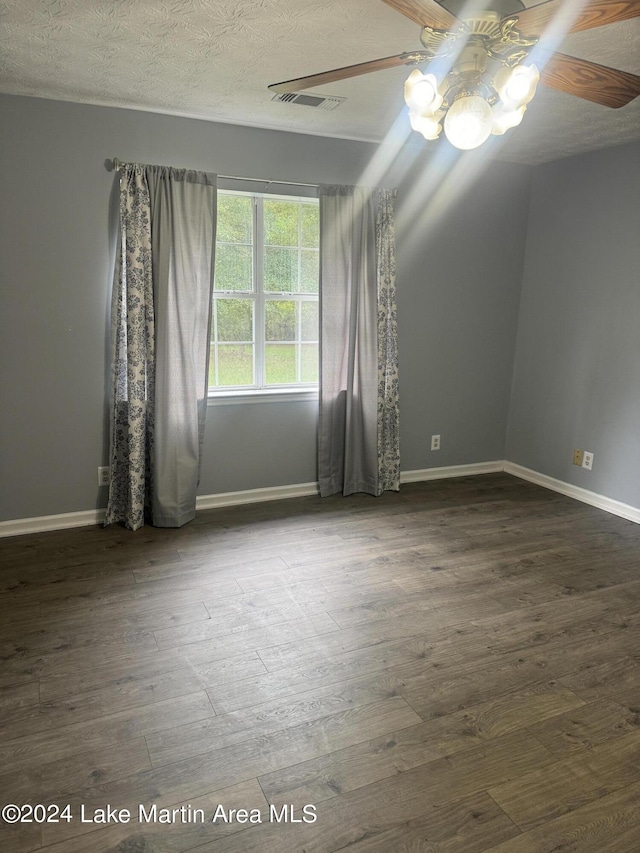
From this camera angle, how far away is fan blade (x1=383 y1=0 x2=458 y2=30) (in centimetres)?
146

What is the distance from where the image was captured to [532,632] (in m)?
2.63

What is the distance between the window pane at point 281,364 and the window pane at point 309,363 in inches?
2.7

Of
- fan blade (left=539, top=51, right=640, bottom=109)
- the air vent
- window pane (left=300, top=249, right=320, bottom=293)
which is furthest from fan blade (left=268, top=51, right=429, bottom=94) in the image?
window pane (left=300, top=249, right=320, bottom=293)

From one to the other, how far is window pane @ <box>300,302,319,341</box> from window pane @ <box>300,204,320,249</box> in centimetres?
41

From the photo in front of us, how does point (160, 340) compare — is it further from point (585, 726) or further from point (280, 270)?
point (585, 726)

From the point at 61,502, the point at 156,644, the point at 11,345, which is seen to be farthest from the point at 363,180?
the point at 156,644

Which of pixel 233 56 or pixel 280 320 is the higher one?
pixel 233 56

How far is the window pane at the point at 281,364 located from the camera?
4.10 metres

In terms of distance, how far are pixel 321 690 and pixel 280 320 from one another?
2.54 meters

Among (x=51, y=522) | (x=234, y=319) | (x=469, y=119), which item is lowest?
(x=51, y=522)

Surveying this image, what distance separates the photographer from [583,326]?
428cm

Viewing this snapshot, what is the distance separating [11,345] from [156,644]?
6.37 feet

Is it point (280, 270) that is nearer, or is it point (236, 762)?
point (236, 762)

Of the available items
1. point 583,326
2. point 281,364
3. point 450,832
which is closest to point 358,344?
point 281,364
